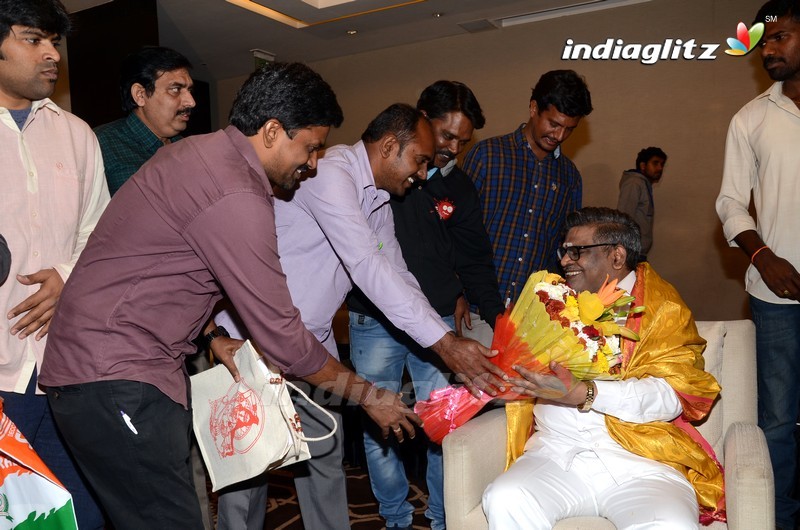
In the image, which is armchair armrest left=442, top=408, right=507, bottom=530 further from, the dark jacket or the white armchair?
the dark jacket

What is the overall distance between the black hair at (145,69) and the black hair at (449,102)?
3.56 ft

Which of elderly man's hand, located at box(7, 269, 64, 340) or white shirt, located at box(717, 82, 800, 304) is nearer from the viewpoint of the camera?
elderly man's hand, located at box(7, 269, 64, 340)

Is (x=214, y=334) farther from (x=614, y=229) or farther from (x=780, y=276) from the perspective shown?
(x=780, y=276)

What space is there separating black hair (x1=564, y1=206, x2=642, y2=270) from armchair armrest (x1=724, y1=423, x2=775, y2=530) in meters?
0.81

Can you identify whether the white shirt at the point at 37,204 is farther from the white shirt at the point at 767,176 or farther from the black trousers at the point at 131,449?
the white shirt at the point at 767,176

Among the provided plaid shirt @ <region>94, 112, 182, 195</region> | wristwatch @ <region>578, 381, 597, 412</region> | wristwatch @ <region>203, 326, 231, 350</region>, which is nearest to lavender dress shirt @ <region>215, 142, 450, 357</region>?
wristwatch @ <region>203, 326, 231, 350</region>

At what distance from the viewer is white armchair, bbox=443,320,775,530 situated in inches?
77.1

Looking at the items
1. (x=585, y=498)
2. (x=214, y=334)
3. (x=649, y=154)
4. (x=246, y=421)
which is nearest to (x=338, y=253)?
(x=214, y=334)

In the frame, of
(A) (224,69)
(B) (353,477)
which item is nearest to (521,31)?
(A) (224,69)

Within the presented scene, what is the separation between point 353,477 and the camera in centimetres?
413

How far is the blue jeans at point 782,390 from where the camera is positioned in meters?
2.88

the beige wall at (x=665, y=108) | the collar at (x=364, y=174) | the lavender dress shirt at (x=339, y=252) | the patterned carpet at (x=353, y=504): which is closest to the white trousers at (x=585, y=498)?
the lavender dress shirt at (x=339, y=252)

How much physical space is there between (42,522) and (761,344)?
282cm

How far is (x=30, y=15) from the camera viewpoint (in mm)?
1922
